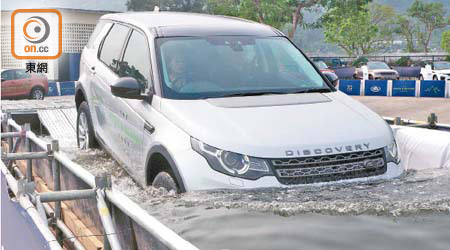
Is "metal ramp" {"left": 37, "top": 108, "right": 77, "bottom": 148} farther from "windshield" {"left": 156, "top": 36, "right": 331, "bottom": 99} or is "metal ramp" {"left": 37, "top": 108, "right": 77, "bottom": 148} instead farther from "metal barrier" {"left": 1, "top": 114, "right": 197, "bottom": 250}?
"windshield" {"left": 156, "top": 36, "right": 331, "bottom": 99}

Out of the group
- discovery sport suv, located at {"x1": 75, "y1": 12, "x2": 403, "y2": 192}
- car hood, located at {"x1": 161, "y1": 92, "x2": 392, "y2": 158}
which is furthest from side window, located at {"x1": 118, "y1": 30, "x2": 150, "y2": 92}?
car hood, located at {"x1": 161, "y1": 92, "x2": 392, "y2": 158}

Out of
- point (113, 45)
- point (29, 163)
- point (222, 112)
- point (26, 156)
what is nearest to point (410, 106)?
point (113, 45)

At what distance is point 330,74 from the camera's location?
612 cm

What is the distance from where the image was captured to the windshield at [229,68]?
5.08 m

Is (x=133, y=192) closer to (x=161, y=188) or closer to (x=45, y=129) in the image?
(x=161, y=188)

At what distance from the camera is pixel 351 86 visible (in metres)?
29.2

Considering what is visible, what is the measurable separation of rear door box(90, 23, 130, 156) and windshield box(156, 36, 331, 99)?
81 cm

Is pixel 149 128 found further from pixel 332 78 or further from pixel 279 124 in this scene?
pixel 332 78

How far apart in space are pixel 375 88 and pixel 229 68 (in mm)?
23771

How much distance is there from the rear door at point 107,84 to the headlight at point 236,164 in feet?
5.44

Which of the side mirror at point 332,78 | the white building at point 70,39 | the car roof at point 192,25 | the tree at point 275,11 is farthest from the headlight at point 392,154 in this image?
the tree at point 275,11

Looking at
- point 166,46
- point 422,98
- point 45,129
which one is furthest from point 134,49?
→ point 422,98

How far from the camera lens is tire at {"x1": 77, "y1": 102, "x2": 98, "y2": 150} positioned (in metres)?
6.79

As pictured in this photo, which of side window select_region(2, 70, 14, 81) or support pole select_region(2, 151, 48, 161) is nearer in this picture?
support pole select_region(2, 151, 48, 161)
